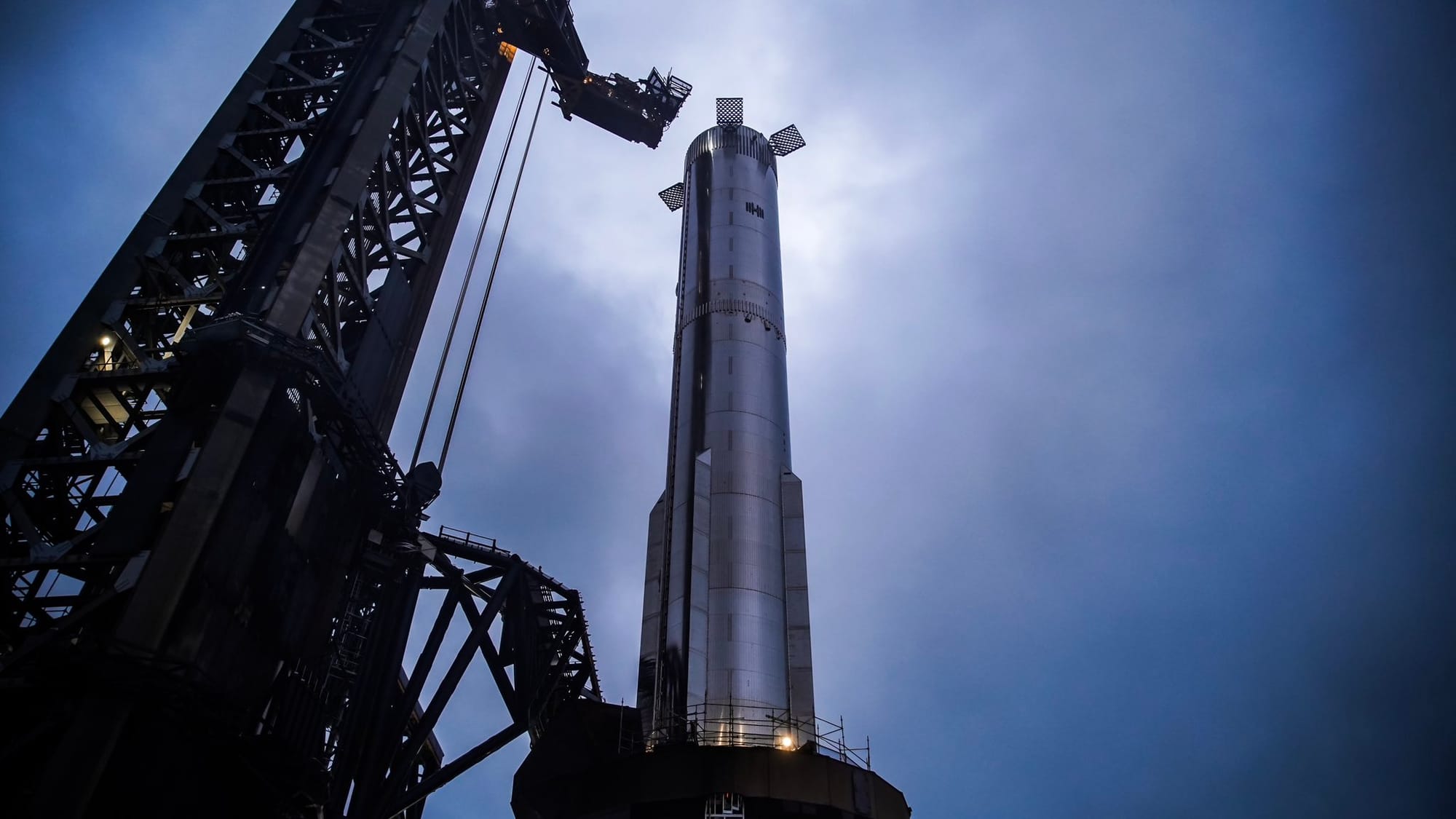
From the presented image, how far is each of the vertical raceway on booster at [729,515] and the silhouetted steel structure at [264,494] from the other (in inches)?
324

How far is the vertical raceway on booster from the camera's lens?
1136 inches

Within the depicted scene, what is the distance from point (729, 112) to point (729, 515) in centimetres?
2206

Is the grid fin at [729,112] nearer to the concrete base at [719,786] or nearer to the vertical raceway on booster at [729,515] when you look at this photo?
the vertical raceway on booster at [729,515]

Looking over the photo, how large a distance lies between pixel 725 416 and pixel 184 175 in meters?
20.5

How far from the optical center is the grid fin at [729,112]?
147ft

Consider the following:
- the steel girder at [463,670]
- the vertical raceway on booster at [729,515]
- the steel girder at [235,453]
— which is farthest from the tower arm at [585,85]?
the steel girder at [463,670]

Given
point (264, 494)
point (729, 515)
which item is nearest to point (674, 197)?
point (729, 515)

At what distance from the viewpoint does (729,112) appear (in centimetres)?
4519

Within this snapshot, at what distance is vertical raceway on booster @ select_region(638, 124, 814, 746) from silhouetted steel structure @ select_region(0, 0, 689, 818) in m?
8.24

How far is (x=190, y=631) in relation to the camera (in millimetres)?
23109

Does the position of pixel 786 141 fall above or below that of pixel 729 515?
above

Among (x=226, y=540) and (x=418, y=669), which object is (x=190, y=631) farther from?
(x=418, y=669)

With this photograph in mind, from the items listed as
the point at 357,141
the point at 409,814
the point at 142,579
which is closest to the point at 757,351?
the point at 357,141

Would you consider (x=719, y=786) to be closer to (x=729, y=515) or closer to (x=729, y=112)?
(x=729, y=515)
